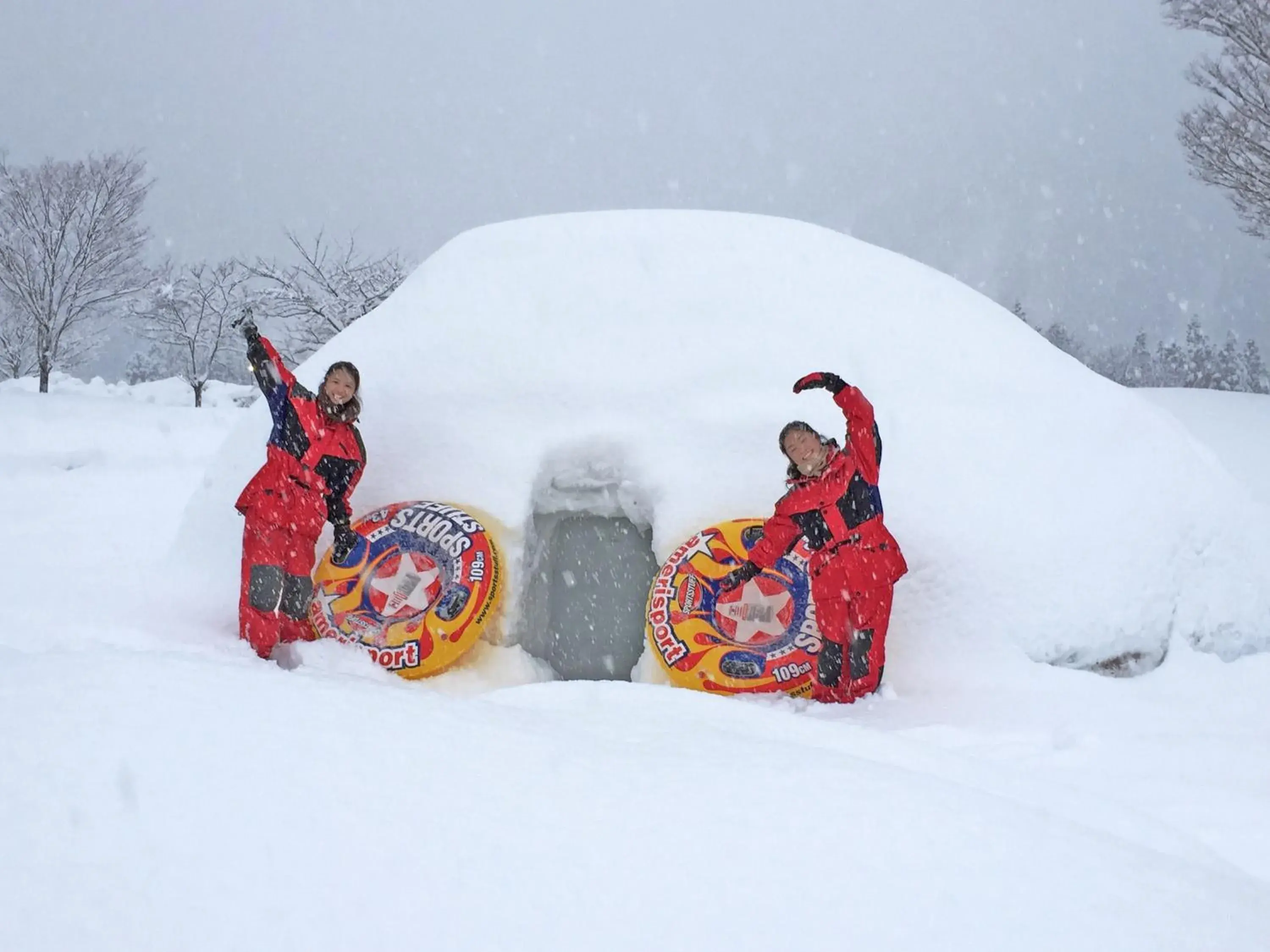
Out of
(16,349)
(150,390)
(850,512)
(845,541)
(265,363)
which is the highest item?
(16,349)

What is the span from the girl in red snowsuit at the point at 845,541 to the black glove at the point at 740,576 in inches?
10.0

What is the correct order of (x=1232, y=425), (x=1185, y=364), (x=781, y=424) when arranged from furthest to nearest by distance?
1. (x=1185, y=364)
2. (x=1232, y=425)
3. (x=781, y=424)

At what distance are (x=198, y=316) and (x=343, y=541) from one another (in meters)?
20.8

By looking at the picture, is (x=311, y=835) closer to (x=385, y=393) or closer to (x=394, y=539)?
(x=394, y=539)

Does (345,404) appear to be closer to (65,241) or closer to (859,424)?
(859,424)

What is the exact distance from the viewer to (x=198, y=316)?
21.4 metres

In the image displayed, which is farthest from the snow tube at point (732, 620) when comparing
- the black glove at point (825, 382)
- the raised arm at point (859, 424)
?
the black glove at point (825, 382)

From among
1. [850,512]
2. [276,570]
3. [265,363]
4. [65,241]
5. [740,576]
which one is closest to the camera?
[850,512]

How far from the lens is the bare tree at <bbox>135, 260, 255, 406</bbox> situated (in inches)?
827

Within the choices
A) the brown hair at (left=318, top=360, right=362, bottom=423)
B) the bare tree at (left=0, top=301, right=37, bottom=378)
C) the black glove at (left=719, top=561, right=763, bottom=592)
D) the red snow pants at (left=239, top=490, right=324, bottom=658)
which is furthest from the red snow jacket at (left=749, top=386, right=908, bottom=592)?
the bare tree at (left=0, top=301, right=37, bottom=378)

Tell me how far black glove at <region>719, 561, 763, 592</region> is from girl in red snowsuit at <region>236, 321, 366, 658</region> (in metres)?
1.72

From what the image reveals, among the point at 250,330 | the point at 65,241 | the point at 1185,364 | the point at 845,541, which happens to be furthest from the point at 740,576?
the point at 1185,364

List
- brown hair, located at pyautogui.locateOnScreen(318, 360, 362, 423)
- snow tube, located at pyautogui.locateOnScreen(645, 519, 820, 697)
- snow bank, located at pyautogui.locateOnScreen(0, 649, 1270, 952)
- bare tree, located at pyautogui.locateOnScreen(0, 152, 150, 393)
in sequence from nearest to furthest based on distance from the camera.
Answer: snow bank, located at pyautogui.locateOnScreen(0, 649, 1270, 952) < snow tube, located at pyautogui.locateOnScreen(645, 519, 820, 697) < brown hair, located at pyautogui.locateOnScreen(318, 360, 362, 423) < bare tree, located at pyautogui.locateOnScreen(0, 152, 150, 393)

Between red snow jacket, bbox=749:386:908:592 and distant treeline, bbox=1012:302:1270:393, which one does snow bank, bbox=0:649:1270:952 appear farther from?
distant treeline, bbox=1012:302:1270:393
